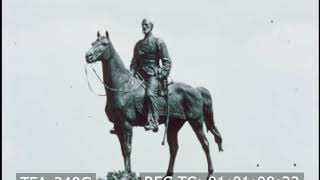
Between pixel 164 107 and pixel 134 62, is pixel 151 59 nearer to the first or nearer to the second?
pixel 134 62

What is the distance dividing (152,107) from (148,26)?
1756 millimetres

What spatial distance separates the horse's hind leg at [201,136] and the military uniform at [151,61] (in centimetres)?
135

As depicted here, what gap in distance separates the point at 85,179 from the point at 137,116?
1.70 m

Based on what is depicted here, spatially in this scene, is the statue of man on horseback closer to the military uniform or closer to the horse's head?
the military uniform

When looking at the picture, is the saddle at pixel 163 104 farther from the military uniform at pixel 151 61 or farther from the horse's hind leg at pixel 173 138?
the horse's hind leg at pixel 173 138

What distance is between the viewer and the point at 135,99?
144 ft

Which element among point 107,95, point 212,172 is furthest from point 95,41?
point 212,172

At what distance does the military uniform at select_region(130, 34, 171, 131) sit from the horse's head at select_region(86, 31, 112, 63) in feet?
3.39

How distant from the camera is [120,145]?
43906 mm

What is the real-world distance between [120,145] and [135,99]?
1006 mm

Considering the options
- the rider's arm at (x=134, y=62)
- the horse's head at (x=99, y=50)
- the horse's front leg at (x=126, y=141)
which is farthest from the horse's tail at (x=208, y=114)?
the horse's head at (x=99, y=50)

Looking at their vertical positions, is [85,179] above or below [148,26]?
below

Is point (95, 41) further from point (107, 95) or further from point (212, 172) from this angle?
point (212, 172)

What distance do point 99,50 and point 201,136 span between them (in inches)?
128
